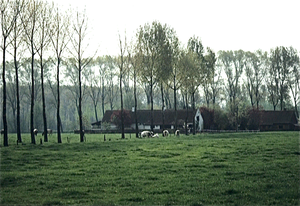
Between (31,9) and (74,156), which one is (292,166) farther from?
(31,9)

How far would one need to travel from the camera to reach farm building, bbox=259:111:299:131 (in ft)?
300

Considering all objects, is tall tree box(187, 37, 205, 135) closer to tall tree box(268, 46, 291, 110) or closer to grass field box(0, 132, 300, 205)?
tall tree box(268, 46, 291, 110)

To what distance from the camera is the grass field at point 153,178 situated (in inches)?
632

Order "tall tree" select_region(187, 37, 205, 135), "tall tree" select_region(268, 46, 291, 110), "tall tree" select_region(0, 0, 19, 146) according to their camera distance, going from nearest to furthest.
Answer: "tall tree" select_region(0, 0, 19, 146), "tall tree" select_region(187, 37, 205, 135), "tall tree" select_region(268, 46, 291, 110)

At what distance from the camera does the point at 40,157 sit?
29.3 meters

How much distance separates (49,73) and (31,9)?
2086 inches

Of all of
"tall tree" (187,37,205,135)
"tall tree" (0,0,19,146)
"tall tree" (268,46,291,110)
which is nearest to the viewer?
"tall tree" (0,0,19,146)

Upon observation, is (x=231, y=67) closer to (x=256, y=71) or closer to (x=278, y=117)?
(x=256, y=71)

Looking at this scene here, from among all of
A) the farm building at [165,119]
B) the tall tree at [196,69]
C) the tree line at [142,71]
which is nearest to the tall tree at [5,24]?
the tree line at [142,71]

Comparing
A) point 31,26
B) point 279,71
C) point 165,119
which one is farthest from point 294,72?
point 31,26

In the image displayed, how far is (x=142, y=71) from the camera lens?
66.4 m

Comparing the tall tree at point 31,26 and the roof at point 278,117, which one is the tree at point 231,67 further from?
the tall tree at point 31,26

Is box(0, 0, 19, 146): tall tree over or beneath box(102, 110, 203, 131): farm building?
over

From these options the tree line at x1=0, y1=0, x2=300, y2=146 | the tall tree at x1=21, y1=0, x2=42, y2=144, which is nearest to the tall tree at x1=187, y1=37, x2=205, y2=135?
the tree line at x1=0, y1=0, x2=300, y2=146
